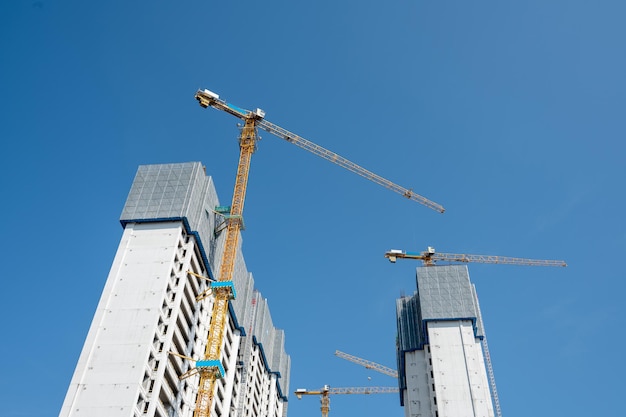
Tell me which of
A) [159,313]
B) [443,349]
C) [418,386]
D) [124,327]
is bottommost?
[124,327]

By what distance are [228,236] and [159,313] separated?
76.6ft

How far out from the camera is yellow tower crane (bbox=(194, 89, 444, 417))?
87938 mm

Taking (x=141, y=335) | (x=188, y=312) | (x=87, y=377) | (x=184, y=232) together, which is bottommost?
(x=87, y=377)

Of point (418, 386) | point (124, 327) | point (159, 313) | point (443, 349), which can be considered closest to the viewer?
point (124, 327)

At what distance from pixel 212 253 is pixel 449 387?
51.2 m

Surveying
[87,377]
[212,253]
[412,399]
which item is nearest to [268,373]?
[412,399]

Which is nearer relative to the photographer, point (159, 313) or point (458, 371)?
point (159, 313)

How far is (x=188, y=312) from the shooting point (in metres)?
91.3

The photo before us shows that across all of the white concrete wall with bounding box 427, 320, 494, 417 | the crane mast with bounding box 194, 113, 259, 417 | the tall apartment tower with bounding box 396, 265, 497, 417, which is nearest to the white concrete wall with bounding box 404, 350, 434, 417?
the tall apartment tower with bounding box 396, 265, 497, 417

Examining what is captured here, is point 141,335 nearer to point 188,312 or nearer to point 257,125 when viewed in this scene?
point 188,312

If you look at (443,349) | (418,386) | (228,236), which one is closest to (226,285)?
(228,236)

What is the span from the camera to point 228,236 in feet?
339

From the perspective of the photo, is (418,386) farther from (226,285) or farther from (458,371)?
(226,285)

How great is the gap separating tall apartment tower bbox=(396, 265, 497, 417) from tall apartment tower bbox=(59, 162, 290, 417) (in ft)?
116
